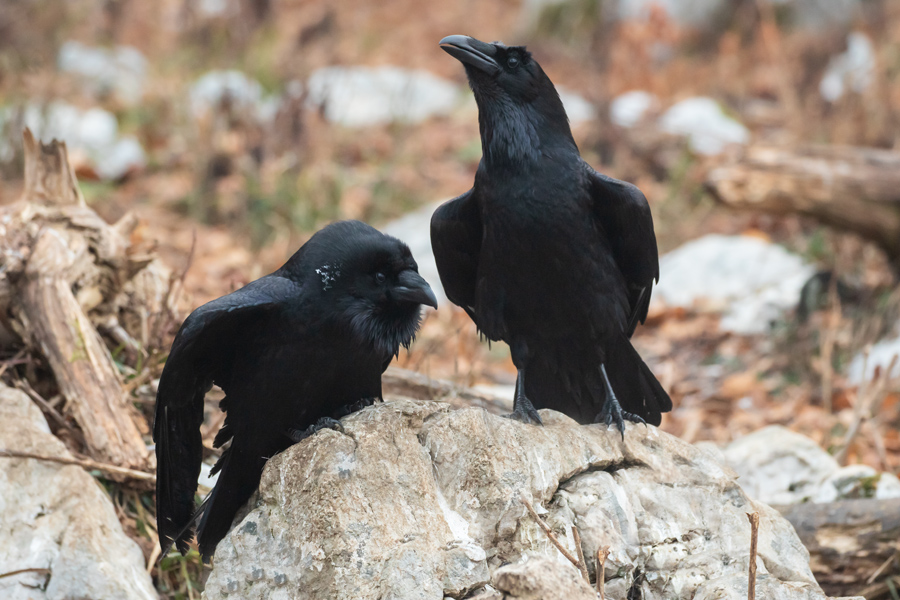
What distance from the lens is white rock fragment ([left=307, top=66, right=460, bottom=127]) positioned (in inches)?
395

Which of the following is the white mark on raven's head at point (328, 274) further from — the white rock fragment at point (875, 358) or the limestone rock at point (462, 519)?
the white rock fragment at point (875, 358)

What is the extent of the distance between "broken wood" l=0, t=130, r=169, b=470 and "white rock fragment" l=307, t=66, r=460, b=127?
17.6 feet

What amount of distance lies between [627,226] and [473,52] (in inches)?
35.7

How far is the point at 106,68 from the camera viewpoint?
10.4 metres

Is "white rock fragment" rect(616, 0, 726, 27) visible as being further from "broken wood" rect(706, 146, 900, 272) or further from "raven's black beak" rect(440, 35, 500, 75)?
"raven's black beak" rect(440, 35, 500, 75)

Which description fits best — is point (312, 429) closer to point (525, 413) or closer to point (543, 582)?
point (525, 413)

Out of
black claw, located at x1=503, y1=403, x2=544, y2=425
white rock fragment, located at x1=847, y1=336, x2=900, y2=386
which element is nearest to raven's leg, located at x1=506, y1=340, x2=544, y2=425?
black claw, located at x1=503, y1=403, x2=544, y2=425

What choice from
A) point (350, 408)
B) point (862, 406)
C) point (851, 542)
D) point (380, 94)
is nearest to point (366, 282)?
point (350, 408)

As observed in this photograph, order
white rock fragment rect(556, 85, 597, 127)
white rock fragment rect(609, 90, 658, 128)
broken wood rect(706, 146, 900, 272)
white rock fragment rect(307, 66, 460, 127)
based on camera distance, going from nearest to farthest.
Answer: broken wood rect(706, 146, 900, 272), white rock fragment rect(307, 66, 460, 127), white rock fragment rect(609, 90, 658, 128), white rock fragment rect(556, 85, 597, 127)

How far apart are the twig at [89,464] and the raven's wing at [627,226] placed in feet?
6.51

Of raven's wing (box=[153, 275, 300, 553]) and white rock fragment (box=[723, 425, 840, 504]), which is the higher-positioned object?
white rock fragment (box=[723, 425, 840, 504])

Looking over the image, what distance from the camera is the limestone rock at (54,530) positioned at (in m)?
3.05

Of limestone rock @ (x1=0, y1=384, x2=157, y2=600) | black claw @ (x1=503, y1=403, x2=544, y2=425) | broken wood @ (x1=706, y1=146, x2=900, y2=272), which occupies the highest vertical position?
broken wood @ (x1=706, y1=146, x2=900, y2=272)

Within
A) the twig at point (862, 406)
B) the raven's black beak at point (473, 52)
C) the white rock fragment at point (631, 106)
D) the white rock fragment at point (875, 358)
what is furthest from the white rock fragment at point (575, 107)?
the raven's black beak at point (473, 52)
